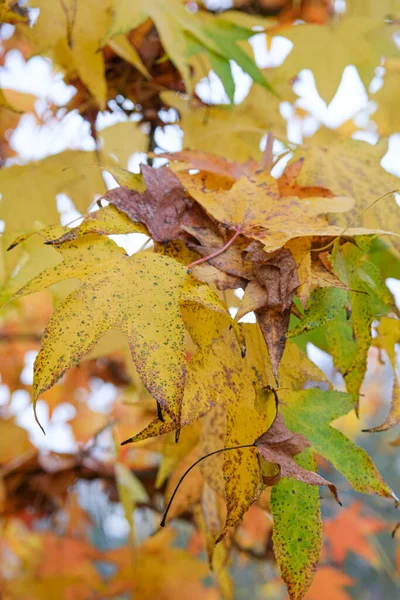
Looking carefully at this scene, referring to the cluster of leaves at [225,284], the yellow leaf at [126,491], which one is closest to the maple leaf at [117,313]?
the cluster of leaves at [225,284]

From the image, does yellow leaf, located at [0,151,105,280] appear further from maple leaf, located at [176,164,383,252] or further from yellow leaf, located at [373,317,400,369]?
yellow leaf, located at [373,317,400,369]

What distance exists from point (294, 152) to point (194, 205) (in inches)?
6.7

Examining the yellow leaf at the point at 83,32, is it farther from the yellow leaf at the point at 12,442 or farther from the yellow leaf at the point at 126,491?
the yellow leaf at the point at 12,442

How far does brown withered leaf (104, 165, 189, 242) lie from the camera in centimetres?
44

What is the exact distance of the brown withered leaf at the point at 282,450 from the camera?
0.34 metres

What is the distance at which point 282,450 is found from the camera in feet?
1.18

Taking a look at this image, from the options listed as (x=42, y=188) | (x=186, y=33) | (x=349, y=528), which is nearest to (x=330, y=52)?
(x=186, y=33)

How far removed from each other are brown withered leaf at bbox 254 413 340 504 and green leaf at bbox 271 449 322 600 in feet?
0.09

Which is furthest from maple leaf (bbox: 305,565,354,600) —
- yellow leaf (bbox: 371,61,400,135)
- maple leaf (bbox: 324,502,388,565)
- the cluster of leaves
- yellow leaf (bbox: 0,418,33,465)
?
yellow leaf (bbox: 371,61,400,135)

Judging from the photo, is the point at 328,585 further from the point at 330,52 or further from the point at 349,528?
the point at 330,52

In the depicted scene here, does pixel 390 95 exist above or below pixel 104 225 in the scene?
below


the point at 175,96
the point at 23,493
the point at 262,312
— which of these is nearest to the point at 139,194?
the point at 262,312

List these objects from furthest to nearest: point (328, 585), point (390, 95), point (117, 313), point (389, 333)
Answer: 1. point (328, 585)
2. point (390, 95)
3. point (389, 333)
4. point (117, 313)

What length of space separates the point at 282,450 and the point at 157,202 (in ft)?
0.71
